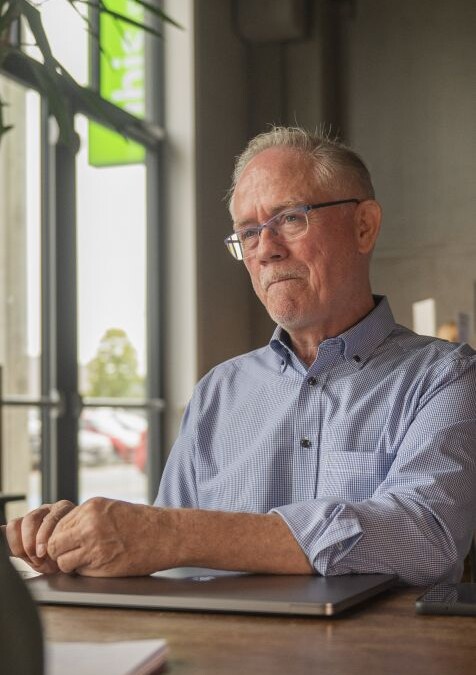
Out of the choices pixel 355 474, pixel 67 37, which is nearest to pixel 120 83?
pixel 67 37

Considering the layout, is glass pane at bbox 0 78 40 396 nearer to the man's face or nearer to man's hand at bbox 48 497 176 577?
the man's face

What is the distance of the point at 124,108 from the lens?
5.61 metres

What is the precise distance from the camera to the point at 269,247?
6.89ft

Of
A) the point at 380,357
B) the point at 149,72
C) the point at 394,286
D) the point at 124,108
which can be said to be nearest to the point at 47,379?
the point at 124,108

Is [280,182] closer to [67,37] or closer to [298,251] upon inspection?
[298,251]

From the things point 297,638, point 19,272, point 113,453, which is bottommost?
point 113,453

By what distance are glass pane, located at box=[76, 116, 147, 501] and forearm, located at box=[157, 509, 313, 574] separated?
3.71 m

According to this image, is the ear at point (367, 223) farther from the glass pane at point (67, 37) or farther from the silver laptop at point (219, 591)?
the glass pane at point (67, 37)

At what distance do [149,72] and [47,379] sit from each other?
2084 millimetres

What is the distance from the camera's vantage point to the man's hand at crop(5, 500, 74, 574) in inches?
55.6

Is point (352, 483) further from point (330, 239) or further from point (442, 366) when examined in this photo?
point (330, 239)

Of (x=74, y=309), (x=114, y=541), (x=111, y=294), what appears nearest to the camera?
(x=114, y=541)

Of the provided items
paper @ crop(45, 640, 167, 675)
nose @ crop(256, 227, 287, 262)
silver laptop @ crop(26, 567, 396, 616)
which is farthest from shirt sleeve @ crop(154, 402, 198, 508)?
paper @ crop(45, 640, 167, 675)

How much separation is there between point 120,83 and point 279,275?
3870 mm
